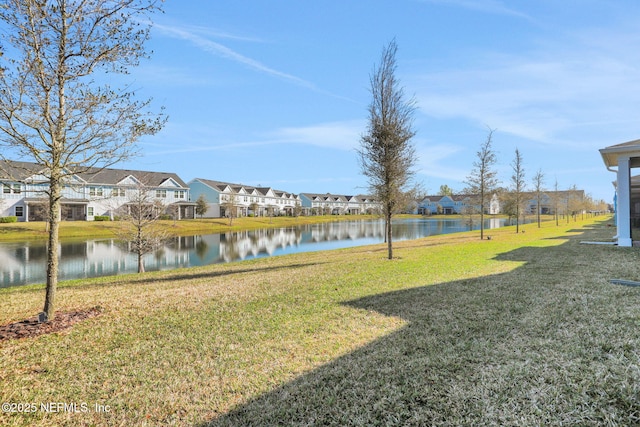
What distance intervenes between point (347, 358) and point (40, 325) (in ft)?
17.3

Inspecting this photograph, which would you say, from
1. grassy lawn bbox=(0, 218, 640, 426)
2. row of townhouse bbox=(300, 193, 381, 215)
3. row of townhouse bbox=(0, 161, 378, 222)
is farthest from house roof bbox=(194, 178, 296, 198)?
grassy lawn bbox=(0, 218, 640, 426)

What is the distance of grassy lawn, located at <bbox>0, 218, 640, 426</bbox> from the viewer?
2936mm

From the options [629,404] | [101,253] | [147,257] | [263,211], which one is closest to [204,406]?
[629,404]

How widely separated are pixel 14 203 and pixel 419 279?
50.3 metres

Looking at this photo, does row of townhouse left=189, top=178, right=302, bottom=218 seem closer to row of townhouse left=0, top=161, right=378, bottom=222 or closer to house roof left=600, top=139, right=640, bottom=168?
row of townhouse left=0, top=161, right=378, bottom=222

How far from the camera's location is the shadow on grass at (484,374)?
9.06ft

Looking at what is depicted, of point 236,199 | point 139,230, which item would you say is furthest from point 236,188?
point 139,230

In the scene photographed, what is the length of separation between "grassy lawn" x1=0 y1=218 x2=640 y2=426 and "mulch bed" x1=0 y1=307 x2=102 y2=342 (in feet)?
0.93

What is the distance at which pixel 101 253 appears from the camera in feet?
72.0

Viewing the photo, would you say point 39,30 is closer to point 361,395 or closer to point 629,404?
point 361,395

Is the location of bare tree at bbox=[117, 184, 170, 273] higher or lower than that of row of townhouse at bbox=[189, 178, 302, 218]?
lower

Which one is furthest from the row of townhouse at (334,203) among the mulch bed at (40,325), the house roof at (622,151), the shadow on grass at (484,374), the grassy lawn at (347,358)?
the shadow on grass at (484,374)

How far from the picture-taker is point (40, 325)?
557 centimetres

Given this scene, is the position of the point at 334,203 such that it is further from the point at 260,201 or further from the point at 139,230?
the point at 139,230
